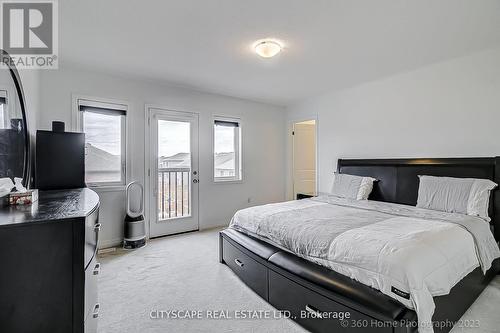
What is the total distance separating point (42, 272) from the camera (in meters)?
1.02

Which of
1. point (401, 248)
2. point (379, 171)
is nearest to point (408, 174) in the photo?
point (379, 171)

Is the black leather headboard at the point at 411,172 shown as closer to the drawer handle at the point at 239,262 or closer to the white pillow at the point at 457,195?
the white pillow at the point at 457,195

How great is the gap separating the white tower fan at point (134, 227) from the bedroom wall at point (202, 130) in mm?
179

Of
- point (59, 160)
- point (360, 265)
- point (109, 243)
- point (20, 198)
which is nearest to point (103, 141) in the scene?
point (59, 160)

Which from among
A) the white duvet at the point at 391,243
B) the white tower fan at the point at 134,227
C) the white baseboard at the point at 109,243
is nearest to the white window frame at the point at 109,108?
the white tower fan at the point at 134,227

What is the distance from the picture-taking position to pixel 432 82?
3.26 metres

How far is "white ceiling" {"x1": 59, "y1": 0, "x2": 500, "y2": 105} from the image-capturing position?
2.04m

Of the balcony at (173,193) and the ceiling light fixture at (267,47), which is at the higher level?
the ceiling light fixture at (267,47)

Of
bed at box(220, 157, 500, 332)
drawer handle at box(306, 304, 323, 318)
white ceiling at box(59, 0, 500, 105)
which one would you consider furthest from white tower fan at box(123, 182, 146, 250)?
drawer handle at box(306, 304, 323, 318)

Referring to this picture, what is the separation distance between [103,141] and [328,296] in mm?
3569

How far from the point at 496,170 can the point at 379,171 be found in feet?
4.16

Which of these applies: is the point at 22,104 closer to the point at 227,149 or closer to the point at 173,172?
the point at 173,172

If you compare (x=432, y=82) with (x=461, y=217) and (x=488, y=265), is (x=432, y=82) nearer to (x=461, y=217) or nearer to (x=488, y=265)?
(x=461, y=217)

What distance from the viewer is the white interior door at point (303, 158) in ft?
18.2
